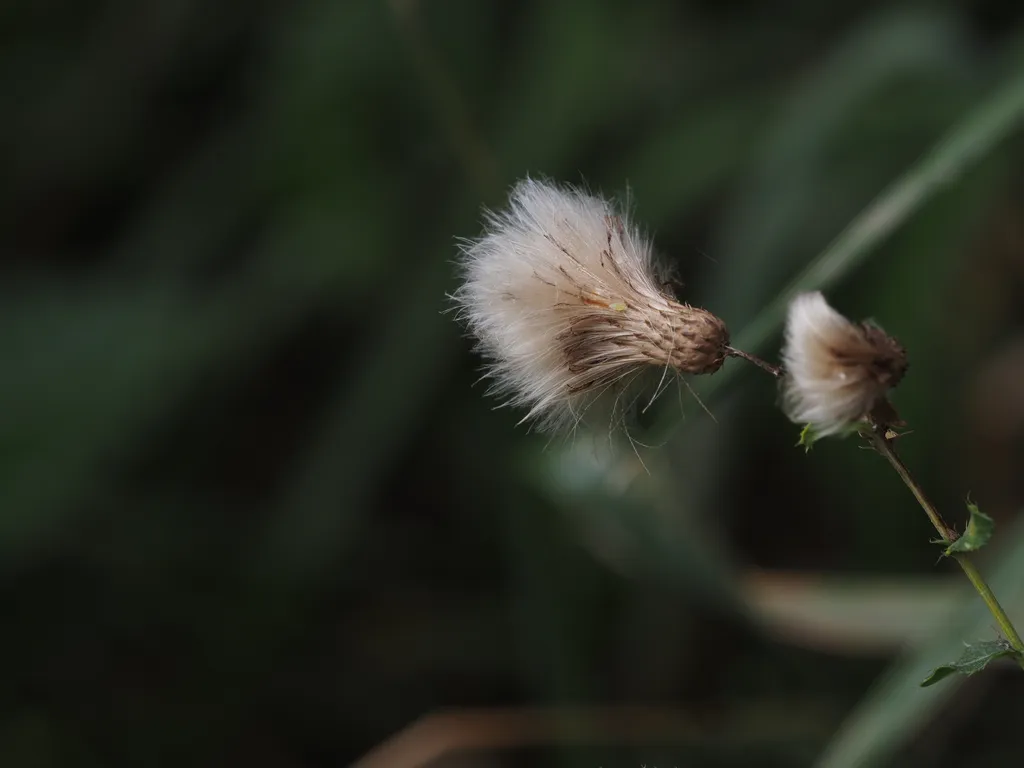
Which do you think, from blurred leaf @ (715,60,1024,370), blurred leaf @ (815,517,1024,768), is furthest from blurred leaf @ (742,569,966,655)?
blurred leaf @ (715,60,1024,370)

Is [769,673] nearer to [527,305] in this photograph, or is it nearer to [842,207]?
[842,207]

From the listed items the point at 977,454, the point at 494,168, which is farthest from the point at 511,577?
the point at 977,454

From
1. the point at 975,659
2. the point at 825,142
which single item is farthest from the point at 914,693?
the point at 825,142

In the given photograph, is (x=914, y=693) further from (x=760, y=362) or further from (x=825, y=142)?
(x=825, y=142)

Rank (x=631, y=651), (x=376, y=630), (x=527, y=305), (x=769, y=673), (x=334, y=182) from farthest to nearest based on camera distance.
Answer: (x=334, y=182), (x=376, y=630), (x=631, y=651), (x=769, y=673), (x=527, y=305)

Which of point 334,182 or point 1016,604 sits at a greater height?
point 334,182

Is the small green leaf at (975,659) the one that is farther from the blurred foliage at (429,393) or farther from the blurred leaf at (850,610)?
the blurred leaf at (850,610)
